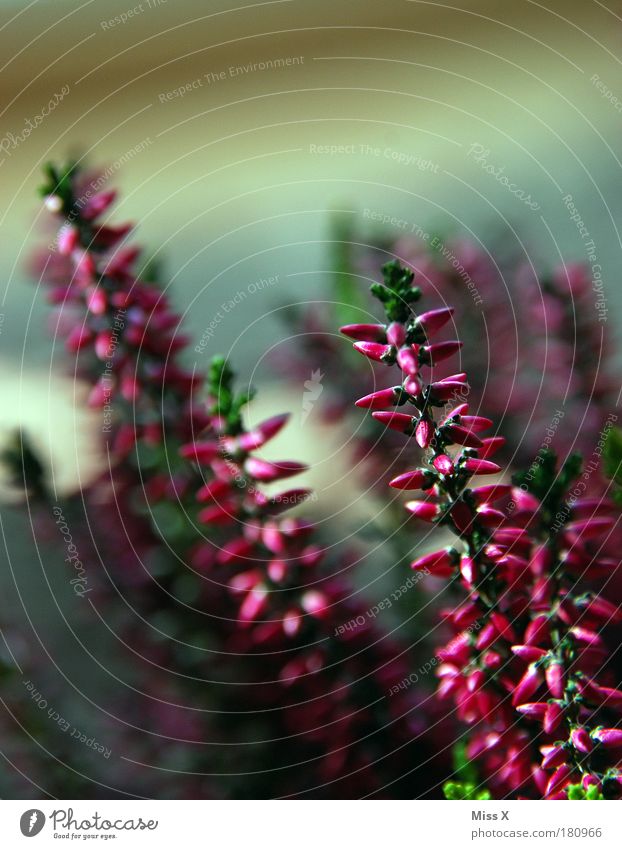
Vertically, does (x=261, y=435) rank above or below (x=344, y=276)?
below

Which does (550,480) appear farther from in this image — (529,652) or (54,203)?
(54,203)

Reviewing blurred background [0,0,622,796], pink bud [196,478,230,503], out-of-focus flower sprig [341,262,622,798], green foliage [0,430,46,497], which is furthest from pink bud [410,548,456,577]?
blurred background [0,0,622,796]

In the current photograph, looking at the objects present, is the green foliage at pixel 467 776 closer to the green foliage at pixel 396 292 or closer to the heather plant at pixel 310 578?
the heather plant at pixel 310 578

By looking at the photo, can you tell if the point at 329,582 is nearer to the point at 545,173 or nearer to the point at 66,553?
the point at 66,553

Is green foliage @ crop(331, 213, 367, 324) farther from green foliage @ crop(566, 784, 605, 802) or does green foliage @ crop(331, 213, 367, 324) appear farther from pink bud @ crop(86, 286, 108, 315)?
green foliage @ crop(566, 784, 605, 802)

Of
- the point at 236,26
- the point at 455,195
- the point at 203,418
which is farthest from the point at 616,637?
the point at 236,26

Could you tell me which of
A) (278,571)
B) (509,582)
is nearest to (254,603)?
(278,571)

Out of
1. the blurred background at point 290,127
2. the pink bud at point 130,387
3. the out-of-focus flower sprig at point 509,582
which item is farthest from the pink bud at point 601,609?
the blurred background at point 290,127
